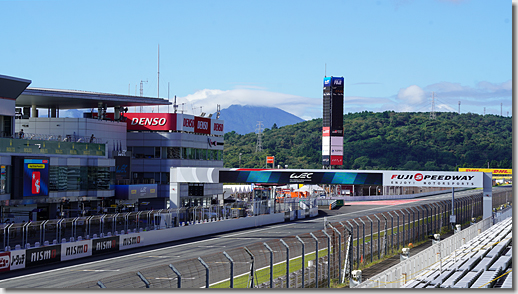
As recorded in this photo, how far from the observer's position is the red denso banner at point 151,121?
73250mm

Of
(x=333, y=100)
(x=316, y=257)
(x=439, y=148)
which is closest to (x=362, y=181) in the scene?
(x=316, y=257)

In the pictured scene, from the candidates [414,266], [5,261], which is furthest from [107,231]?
[414,266]

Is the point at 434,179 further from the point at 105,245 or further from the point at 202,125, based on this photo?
the point at 202,125

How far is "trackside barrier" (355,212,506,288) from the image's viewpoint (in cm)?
1861

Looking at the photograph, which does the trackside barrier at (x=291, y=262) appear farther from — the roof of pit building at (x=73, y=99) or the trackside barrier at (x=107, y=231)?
the roof of pit building at (x=73, y=99)

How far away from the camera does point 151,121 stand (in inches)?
2901

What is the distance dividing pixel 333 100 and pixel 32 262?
3202 inches

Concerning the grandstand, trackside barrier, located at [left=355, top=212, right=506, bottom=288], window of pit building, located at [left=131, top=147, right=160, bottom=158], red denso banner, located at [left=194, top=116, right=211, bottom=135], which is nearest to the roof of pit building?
red denso banner, located at [left=194, top=116, right=211, bottom=135]

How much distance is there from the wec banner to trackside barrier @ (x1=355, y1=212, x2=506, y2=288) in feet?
59.2

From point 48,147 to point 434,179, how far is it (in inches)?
1377

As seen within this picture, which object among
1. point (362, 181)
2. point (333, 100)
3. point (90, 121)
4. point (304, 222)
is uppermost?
point (333, 100)

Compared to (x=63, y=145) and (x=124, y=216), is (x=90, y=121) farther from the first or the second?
(x=124, y=216)

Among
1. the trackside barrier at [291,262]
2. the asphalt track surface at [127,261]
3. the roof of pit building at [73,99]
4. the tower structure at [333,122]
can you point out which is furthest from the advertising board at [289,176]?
the tower structure at [333,122]

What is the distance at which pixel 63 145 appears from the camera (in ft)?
173
